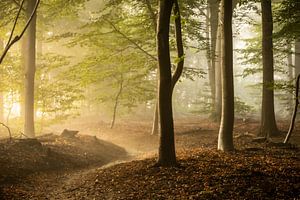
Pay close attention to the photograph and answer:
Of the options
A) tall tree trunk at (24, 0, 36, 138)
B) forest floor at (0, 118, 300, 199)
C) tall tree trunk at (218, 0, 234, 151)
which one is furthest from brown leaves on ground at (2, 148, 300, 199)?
tall tree trunk at (24, 0, 36, 138)

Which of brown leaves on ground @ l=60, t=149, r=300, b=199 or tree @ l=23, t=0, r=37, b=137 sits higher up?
tree @ l=23, t=0, r=37, b=137

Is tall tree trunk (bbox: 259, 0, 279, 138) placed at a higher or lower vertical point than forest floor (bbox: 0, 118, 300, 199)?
higher

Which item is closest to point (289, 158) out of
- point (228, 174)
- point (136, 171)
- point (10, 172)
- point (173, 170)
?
point (228, 174)

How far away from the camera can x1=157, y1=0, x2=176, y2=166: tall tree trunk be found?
388 inches

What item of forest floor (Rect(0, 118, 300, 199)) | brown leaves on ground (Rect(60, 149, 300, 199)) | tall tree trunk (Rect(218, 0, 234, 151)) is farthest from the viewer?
tall tree trunk (Rect(218, 0, 234, 151))

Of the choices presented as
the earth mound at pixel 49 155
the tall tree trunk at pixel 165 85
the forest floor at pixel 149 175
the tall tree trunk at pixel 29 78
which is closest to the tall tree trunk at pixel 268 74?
the forest floor at pixel 149 175

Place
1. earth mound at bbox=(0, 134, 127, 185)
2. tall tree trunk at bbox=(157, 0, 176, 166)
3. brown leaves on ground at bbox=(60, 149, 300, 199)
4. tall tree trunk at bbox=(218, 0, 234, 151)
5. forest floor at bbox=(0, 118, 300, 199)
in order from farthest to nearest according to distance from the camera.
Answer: tall tree trunk at bbox=(218, 0, 234, 151), earth mound at bbox=(0, 134, 127, 185), tall tree trunk at bbox=(157, 0, 176, 166), forest floor at bbox=(0, 118, 300, 199), brown leaves on ground at bbox=(60, 149, 300, 199)

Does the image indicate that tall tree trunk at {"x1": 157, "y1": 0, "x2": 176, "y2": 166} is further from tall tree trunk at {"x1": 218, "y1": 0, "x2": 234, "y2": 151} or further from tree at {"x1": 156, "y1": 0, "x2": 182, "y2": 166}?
tall tree trunk at {"x1": 218, "y1": 0, "x2": 234, "y2": 151}

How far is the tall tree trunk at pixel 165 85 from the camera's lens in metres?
9.86

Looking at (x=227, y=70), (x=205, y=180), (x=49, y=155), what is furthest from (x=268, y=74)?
(x=49, y=155)

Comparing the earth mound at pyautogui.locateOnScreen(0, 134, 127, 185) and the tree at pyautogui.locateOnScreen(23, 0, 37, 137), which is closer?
the earth mound at pyautogui.locateOnScreen(0, 134, 127, 185)

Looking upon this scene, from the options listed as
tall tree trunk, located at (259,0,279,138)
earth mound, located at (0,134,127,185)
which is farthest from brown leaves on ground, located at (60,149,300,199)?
tall tree trunk, located at (259,0,279,138)

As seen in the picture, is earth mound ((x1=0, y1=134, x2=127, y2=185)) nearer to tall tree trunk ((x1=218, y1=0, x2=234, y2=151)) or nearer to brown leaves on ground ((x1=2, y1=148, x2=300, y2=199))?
brown leaves on ground ((x1=2, y1=148, x2=300, y2=199))

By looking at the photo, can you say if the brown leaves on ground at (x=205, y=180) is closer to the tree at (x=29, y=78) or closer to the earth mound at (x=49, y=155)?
the earth mound at (x=49, y=155)
